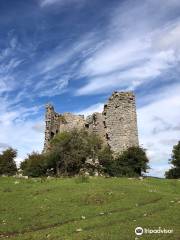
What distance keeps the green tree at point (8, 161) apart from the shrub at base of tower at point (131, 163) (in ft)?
52.5

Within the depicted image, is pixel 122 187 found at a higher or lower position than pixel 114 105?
lower

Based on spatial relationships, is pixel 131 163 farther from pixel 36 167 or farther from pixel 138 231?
pixel 138 231

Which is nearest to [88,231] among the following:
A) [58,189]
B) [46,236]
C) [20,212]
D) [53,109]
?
[46,236]

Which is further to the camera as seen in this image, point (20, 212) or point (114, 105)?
point (114, 105)

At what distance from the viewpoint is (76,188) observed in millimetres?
31125

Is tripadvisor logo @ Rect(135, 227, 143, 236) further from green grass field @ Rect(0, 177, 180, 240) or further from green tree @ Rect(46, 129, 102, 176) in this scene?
green tree @ Rect(46, 129, 102, 176)

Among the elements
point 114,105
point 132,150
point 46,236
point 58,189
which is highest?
point 114,105

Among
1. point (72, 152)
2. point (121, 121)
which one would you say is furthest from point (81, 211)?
point (121, 121)

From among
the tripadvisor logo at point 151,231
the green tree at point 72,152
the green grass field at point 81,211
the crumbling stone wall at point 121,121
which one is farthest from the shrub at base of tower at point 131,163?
the tripadvisor logo at point 151,231

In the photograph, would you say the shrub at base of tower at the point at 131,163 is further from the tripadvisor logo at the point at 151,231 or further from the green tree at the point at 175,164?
the tripadvisor logo at the point at 151,231

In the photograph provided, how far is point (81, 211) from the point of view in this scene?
2383cm

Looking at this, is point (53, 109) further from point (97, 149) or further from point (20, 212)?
point (20, 212)

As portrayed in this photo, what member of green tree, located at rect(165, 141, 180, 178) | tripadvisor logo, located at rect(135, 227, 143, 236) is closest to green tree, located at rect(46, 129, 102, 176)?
green tree, located at rect(165, 141, 180, 178)

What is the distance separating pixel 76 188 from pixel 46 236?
1304 cm
